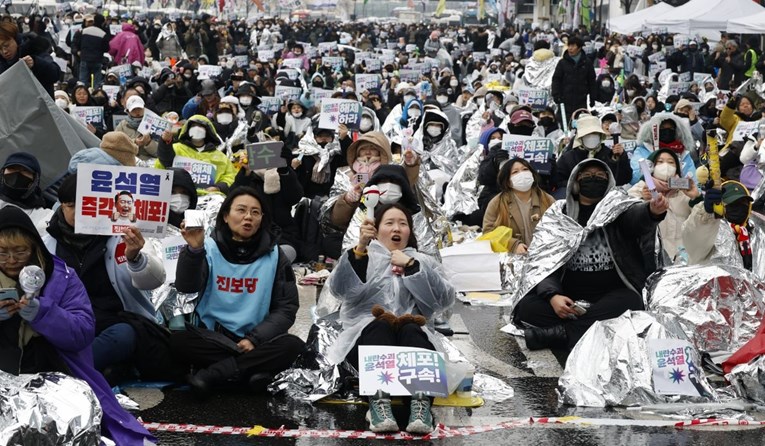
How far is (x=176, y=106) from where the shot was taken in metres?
19.4

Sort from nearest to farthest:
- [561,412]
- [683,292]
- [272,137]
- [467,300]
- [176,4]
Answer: [561,412] → [683,292] → [467,300] → [272,137] → [176,4]

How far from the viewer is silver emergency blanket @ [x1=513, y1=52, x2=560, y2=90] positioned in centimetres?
2491

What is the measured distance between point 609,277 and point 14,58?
531 centimetres

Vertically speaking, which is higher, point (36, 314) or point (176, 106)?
point (36, 314)

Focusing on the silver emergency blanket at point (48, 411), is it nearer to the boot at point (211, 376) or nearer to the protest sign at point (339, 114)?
the boot at point (211, 376)

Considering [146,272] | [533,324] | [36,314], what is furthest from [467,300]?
[36,314]

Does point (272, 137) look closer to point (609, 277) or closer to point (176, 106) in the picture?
point (176, 106)

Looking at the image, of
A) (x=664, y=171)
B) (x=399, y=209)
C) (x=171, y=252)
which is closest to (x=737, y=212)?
(x=664, y=171)

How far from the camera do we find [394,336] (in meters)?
6.56

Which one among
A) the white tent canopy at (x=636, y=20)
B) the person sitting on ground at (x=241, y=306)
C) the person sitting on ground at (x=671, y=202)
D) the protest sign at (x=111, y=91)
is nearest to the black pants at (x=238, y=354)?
the person sitting on ground at (x=241, y=306)

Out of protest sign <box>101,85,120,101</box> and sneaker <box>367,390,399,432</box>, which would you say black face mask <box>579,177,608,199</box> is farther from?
protest sign <box>101,85,120,101</box>

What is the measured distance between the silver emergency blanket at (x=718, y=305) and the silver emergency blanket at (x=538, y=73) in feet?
56.1

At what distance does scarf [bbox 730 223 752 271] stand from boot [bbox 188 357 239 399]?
12.1ft

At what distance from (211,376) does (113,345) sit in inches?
21.4
